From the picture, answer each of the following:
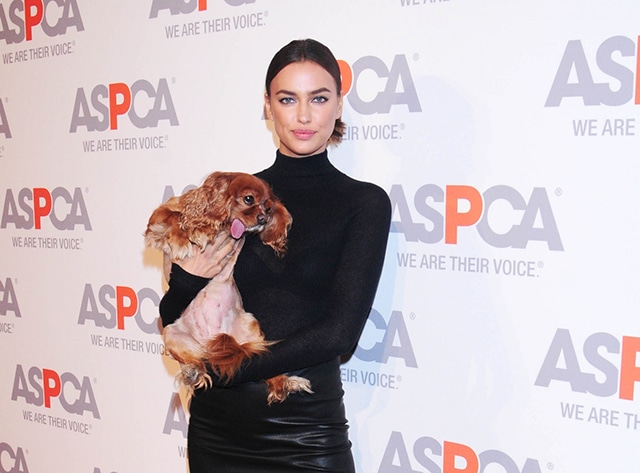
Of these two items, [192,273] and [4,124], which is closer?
[192,273]

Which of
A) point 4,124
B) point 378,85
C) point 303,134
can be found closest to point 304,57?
point 303,134

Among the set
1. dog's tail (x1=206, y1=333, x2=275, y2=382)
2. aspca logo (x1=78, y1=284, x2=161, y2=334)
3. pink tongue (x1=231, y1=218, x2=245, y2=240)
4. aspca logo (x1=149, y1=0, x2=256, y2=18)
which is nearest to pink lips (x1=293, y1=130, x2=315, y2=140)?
pink tongue (x1=231, y1=218, x2=245, y2=240)

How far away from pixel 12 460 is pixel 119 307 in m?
1.35

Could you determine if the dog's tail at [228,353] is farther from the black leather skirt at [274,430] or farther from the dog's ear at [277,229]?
the dog's ear at [277,229]

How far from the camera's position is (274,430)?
2.09 m

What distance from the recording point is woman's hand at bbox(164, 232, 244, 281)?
85.4 inches

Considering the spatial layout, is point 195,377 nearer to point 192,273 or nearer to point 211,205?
point 192,273

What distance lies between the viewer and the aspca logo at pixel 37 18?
335 cm

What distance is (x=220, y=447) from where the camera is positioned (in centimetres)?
216

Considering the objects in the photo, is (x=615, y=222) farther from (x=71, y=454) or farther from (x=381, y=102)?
(x=71, y=454)

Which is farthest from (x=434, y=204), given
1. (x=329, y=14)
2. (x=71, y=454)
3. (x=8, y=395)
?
(x=8, y=395)

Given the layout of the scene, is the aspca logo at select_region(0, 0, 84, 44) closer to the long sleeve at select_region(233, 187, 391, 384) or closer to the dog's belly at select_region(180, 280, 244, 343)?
the dog's belly at select_region(180, 280, 244, 343)

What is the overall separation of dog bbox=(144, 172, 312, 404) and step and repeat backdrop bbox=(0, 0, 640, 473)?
2.09 ft

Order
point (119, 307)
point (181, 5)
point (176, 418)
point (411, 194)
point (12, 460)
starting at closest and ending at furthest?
point (411, 194)
point (181, 5)
point (176, 418)
point (119, 307)
point (12, 460)
